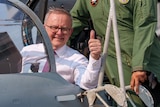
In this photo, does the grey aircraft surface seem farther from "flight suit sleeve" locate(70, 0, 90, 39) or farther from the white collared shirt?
"flight suit sleeve" locate(70, 0, 90, 39)

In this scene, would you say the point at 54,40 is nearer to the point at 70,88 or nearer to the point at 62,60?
the point at 62,60

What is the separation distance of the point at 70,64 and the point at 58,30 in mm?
216

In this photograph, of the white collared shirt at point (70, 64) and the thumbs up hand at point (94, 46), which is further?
the white collared shirt at point (70, 64)

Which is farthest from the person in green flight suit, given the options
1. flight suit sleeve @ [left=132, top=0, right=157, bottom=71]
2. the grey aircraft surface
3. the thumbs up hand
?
the thumbs up hand

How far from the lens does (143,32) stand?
3133 millimetres

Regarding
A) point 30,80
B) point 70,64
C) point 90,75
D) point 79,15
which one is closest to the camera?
point 30,80

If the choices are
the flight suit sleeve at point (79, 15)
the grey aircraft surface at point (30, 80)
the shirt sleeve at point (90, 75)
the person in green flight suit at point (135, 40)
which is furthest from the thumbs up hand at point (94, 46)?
the flight suit sleeve at point (79, 15)

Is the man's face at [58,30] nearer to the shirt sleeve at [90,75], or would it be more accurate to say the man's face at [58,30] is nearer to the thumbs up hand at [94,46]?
the shirt sleeve at [90,75]

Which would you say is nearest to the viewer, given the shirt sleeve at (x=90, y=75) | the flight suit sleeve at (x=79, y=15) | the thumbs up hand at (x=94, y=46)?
the thumbs up hand at (x=94, y=46)

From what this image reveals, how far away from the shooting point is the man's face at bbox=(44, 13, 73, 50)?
3119 millimetres

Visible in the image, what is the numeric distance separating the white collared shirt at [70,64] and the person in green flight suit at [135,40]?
0.26 metres

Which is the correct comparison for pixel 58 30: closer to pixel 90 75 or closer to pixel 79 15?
pixel 90 75

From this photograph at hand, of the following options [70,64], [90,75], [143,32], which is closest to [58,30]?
[70,64]

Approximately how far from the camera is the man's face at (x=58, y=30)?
10.2ft
